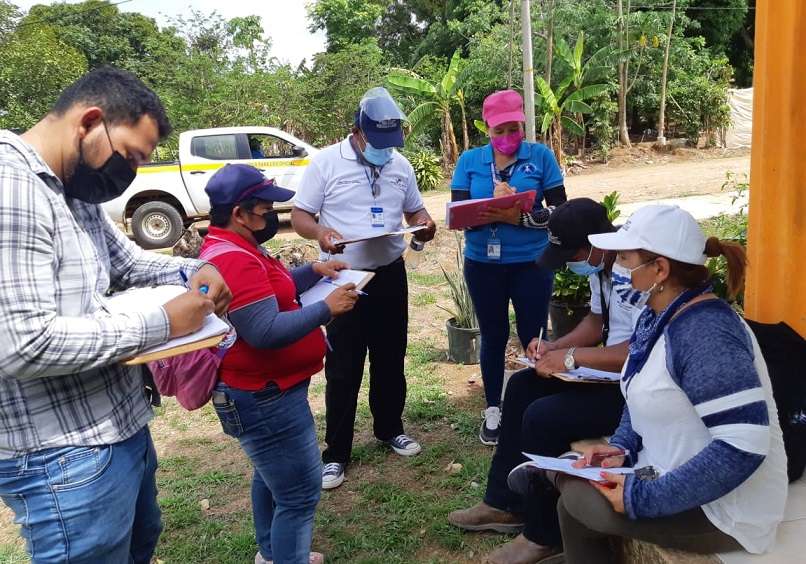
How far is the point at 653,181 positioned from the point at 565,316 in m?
10.7

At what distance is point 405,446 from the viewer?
379cm

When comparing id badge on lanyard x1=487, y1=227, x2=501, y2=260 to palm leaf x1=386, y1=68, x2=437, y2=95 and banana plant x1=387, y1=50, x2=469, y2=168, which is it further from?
palm leaf x1=386, y1=68, x2=437, y2=95

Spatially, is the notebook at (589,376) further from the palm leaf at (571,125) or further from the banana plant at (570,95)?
the palm leaf at (571,125)

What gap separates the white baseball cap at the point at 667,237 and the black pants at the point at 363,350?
176cm

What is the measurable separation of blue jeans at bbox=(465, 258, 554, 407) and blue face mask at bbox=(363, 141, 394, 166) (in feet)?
2.58

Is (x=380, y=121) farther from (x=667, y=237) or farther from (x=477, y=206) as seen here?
(x=667, y=237)

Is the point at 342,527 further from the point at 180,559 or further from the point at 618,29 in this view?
the point at 618,29

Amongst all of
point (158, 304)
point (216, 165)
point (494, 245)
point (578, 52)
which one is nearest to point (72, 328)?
point (158, 304)

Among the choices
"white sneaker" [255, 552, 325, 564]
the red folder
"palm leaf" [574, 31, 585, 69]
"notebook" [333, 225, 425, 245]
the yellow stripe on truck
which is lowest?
"white sneaker" [255, 552, 325, 564]

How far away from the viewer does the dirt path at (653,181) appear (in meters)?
12.4

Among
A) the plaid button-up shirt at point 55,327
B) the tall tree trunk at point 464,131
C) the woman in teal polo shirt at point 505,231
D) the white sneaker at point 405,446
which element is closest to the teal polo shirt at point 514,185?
the woman in teal polo shirt at point 505,231

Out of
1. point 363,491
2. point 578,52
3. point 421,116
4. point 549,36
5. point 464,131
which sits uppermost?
point 549,36

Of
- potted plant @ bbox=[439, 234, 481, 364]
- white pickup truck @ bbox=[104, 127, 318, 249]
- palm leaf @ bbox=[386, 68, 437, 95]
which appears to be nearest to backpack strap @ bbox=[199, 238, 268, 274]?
potted plant @ bbox=[439, 234, 481, 364]

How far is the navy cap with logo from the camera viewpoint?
274cm
